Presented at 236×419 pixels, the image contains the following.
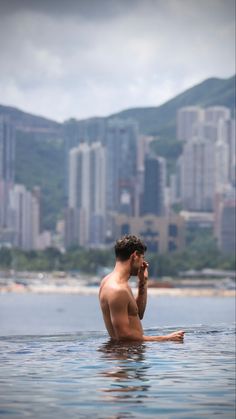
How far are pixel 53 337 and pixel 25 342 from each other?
1039mm

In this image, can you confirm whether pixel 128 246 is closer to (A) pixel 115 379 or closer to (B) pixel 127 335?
(B) pixel 127 335

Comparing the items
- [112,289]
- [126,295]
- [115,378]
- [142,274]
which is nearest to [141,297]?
[126,295]

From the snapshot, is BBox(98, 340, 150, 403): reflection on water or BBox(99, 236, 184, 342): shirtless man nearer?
BBox(98, 340, 150, 403): reflection on water

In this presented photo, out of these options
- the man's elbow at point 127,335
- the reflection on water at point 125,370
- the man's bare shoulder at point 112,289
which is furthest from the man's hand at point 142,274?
the man's elbow at point 127,335

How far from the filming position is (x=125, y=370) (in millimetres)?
13117

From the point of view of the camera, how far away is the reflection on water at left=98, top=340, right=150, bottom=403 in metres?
11.6

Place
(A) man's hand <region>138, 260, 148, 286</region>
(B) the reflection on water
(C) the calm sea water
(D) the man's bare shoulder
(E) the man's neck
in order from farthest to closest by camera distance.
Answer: (D) the man's bare shoulder → (E) the man's neck → (A) man's hand <region>138, 260, 148, 286</region> → (B) the reflection on water → (C) the calm sea water

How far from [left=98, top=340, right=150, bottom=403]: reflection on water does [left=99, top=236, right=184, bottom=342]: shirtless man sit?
0.57 ft

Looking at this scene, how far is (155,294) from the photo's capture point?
7274 inches

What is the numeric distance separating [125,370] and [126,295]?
1413mm

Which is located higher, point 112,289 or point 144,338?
point 112,289

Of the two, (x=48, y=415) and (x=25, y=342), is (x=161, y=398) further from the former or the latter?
(x=25, y=342)

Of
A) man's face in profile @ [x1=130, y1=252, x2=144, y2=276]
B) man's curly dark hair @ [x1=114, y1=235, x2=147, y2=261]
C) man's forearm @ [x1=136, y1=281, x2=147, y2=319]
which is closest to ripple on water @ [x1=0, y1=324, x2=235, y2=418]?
man's forearm @ [x1=136, y1=281, x2=147, y2=319]

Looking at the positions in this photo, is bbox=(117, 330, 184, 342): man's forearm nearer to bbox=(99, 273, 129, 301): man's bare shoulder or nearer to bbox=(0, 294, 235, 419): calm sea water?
bbox=(0, 294, 235, 419): calm sea water
